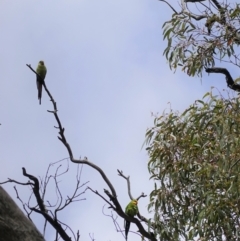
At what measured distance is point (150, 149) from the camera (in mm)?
4234

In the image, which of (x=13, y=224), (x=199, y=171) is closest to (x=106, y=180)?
(x=199, y=171)

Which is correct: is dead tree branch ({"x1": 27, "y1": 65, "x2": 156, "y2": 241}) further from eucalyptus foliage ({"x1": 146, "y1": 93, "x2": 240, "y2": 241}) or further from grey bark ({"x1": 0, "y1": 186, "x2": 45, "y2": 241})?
grey bark ({"x1": 0, "y1": 186, "x2": 45, "y2": 241})

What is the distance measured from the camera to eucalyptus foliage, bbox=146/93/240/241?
11.3ft

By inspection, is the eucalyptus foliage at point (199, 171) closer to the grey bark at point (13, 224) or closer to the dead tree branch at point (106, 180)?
the dead tree branch at point (106, 180)

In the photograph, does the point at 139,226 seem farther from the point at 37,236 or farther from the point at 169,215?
the point at 37,236

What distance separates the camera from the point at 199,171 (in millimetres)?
3723

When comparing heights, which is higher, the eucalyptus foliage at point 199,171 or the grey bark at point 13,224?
the eucalyptus foliage at point 199,171

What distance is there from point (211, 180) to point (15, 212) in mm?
2646

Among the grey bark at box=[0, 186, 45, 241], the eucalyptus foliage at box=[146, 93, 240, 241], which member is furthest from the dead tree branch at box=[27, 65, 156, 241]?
the grey bark at box=[0, 186, 45, 241]

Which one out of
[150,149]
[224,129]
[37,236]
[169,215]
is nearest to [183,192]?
[169,215]

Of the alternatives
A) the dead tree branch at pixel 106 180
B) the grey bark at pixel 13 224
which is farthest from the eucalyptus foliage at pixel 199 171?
the grey bark at pixel 13 224

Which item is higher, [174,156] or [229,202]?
[174,156]

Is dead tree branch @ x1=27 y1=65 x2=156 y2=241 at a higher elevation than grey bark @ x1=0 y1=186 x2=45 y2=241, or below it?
higher

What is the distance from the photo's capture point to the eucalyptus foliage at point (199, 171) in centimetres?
343
